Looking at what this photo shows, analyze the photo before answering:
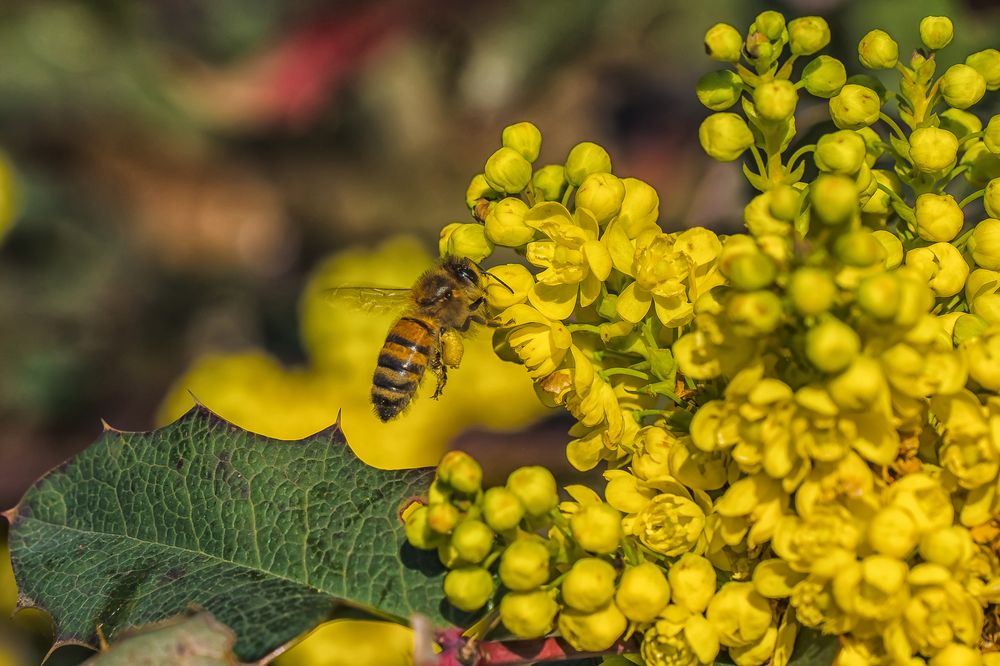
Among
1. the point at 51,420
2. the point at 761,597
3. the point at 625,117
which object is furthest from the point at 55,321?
the point at 761,597

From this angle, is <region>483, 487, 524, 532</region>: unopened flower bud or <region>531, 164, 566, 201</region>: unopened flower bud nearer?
<region>483, 487, 524, 532</region>: unopened flower bud

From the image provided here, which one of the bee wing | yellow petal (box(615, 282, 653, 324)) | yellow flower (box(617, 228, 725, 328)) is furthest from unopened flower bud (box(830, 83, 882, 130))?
the bee wing

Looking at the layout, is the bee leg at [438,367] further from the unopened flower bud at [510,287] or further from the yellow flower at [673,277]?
the yellow flower at [673,277]

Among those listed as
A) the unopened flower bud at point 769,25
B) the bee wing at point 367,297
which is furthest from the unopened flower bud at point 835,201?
the bee wing at point 367,297

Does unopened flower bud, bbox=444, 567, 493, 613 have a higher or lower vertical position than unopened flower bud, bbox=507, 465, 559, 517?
lower

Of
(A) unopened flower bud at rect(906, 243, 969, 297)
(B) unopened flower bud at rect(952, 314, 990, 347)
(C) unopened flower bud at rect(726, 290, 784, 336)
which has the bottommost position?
(B) unopened flower bud at rect(952, 314, 990, 347)

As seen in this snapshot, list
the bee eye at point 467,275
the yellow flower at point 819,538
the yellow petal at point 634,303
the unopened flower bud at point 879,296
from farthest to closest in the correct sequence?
the bee eye at point 467,275 → the yellow petal at point 634,303 → the yellow flower at point 819,538 → the unopened flower bud at point 879,296

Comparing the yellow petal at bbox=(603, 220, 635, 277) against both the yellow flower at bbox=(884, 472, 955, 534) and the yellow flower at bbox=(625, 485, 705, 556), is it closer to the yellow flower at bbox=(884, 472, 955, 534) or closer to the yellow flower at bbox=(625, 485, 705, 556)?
the yellow flower at bbox=(625, 485, 705, 556)
